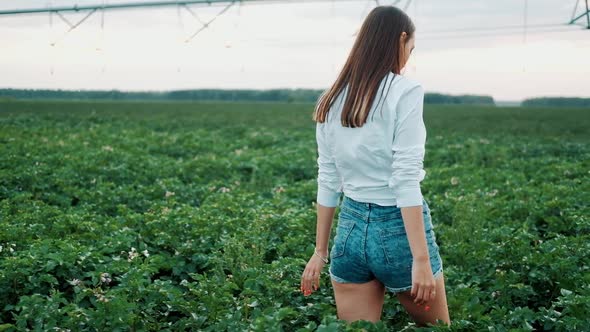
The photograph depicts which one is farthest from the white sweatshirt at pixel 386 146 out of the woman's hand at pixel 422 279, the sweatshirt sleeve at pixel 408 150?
the woman's hand at pixel 422 279

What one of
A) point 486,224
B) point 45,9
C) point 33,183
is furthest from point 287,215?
point 45,9

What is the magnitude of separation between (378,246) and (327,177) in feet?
1.47

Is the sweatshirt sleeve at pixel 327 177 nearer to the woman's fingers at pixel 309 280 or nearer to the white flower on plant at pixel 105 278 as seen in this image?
the woman's fingers at pixel 309 280

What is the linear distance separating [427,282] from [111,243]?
3.61 meters

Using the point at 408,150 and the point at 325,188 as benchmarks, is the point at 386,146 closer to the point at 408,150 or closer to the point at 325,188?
the point at 408,150

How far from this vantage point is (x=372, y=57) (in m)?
2.54

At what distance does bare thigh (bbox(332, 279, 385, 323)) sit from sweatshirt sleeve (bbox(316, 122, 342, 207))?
1.28ft

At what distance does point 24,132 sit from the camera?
1847 cm

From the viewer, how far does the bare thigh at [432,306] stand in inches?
103

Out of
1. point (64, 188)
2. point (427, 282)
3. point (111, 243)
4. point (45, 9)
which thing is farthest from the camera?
point (45, 9)

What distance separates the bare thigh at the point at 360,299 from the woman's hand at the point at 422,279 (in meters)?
0.26

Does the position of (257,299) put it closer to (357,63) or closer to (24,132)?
(357,63)

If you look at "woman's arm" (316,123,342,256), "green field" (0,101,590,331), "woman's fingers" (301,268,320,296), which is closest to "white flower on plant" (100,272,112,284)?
"green field" (0,101,590,331)

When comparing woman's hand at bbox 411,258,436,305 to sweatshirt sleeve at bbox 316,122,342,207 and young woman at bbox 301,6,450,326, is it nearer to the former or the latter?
young woman at bbox 301,6,450,326
